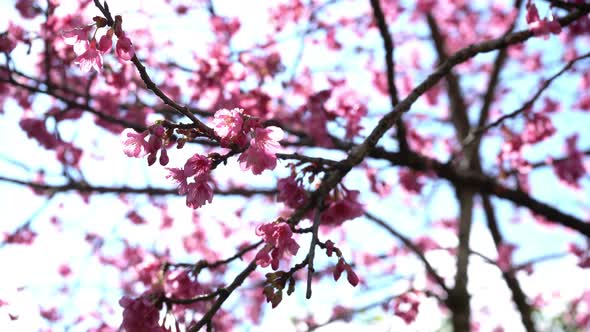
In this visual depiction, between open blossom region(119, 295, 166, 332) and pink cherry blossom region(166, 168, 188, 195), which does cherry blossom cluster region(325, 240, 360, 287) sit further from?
open blossom region(119, 295, 166, 332)

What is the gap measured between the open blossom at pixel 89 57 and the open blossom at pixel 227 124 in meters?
0.63

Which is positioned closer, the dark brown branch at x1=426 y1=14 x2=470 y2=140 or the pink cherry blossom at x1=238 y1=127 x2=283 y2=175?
the pink cherry blossom at x1=238 y1=127 x2=283 y2=175

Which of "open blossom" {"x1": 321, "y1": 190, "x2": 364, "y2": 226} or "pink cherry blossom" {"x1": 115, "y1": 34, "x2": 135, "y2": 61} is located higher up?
"pink cherry blossom" {"x1": 115, "y1": 34, "x2": 135, "y2": 61}

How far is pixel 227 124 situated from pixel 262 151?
16 centimetres

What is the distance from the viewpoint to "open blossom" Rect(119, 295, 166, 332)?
2342 millimetres

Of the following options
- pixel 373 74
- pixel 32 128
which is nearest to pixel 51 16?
pixel 32 128

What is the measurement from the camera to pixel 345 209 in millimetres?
2734

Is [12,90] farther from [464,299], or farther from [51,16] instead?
[464,299]

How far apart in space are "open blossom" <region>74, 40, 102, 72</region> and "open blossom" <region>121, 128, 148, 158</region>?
395 millimetres

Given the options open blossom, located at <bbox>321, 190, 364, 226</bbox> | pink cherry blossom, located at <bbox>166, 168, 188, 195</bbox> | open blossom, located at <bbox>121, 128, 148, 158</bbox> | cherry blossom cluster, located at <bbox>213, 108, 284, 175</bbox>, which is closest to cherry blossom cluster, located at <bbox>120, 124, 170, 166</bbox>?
open blossom, located at <bbox>121, 128, 148, 158</bbox>

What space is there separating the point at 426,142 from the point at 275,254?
6287 millimetres

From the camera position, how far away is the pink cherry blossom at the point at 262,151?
6.42 feet

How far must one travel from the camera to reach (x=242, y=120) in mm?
1947

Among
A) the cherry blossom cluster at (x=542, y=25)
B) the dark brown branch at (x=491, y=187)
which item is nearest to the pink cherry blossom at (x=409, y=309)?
the dark brown branch at (x=491, y=187)
